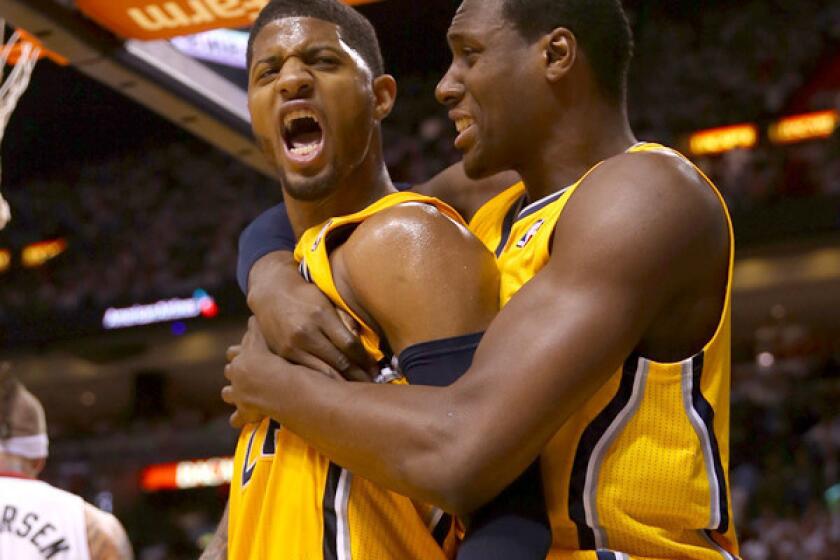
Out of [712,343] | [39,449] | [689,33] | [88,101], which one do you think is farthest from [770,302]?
[712,343]

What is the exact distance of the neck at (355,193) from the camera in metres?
2.29

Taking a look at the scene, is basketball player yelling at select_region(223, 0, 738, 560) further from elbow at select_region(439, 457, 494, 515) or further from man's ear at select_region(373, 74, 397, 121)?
man's ear at select_region(373, 74, 397, 121)

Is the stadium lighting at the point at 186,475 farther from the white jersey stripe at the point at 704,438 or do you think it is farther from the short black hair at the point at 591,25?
the white jersey stripe at the point at 704,438

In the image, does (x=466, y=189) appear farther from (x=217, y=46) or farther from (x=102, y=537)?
(x=102, y=537)

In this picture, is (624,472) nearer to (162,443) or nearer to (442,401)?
(442,401)

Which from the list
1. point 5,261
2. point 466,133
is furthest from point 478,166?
point 5,261

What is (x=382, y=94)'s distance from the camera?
236 cm

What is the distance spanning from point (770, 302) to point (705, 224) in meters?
13.4

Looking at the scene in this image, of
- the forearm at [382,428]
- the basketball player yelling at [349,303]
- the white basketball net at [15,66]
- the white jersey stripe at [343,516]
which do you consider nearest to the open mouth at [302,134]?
the basketball player yelling at [349,303]

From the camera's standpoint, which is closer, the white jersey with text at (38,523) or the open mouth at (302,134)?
the open mouth at (302,134)

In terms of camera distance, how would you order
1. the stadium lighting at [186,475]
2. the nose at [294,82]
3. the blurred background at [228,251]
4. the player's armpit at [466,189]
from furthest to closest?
the stadium lighting at [186,475] → the blurred background at [228,251] → the player's armpit at [466,189] → the nose at [294,82]

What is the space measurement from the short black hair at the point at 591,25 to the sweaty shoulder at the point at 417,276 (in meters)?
0.37

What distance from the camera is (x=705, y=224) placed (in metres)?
1.83

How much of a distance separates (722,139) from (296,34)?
11.7 meters
